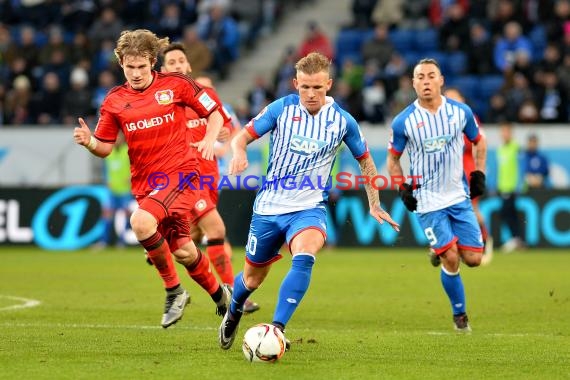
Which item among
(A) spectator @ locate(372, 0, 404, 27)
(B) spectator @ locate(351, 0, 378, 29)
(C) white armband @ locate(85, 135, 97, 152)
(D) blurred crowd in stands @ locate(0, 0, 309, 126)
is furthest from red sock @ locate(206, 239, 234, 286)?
(B) spectator @ locate(351, 0, 378, 29)

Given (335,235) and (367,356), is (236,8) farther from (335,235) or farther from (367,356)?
(367,356)

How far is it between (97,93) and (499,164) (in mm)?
9311

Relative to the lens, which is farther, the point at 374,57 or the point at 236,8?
the point at 236,8

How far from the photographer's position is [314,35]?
26.6 m

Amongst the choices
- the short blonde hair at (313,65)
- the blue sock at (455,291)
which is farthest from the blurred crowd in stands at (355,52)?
the short blonde hair at (313,65)

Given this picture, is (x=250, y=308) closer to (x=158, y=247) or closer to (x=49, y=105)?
(x=158, y=247)

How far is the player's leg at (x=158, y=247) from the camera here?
9.70 metres

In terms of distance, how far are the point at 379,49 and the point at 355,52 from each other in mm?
1612

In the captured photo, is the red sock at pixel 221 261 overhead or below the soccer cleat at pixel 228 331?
below

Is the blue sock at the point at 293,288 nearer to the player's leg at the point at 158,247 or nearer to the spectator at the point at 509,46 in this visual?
the player's leg at the point at 158,247

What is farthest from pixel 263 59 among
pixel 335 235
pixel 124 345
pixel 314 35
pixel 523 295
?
pixel 124 345

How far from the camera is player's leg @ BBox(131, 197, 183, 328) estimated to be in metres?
9.70

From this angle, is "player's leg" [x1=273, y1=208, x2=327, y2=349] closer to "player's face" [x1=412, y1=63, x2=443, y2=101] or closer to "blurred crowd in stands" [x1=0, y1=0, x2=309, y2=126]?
"player's face" [x1=412, y1=63, x2=443, y2=101]

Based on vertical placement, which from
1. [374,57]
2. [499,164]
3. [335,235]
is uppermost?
[374,57]
